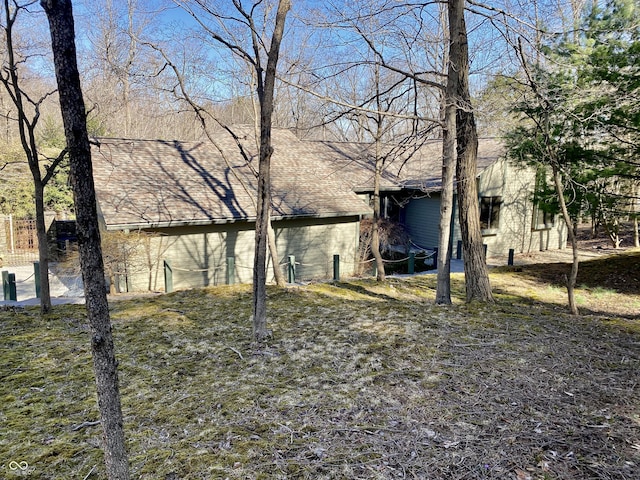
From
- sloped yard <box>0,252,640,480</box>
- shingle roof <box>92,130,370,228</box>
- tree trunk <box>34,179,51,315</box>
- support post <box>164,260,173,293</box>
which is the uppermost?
shingle roof <box>92,130,370,228</box>

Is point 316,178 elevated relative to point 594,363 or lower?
elevated

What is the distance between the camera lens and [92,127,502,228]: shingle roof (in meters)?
12.0

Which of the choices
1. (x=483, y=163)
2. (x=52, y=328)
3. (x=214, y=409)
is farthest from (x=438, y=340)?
(x=483, y=163)

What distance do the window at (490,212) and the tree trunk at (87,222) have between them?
17123 millimetres

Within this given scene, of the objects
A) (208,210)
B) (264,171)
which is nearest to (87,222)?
(264,171)

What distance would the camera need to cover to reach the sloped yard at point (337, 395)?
307cm

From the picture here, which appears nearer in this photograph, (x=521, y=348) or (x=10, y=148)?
(x=521, y=348)

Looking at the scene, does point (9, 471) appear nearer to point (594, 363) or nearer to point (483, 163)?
point (594, 363)

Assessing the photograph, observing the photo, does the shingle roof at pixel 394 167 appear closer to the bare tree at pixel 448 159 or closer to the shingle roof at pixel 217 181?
the shingle roof at pixel 217 181

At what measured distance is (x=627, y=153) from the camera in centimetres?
981

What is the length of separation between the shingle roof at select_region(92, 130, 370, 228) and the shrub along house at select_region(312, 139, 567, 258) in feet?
6.28

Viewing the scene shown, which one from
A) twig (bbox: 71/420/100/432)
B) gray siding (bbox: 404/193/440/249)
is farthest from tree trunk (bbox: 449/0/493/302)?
gray siding (bbox: 404/193/440/249)

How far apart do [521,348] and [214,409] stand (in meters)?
3.76

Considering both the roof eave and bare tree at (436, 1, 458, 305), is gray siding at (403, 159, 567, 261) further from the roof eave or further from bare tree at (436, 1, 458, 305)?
bare tree at (436, 1, 458, 305)
